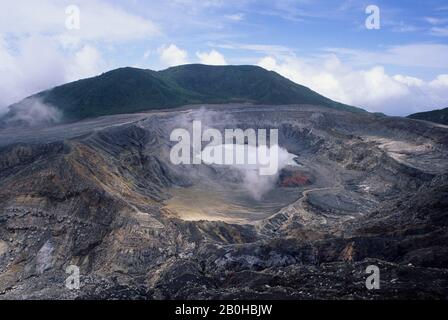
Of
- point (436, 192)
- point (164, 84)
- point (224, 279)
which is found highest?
point (164, 84)

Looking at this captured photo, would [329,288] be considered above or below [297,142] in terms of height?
below

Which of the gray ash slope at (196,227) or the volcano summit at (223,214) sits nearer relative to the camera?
the gray ash slope at (196,227)

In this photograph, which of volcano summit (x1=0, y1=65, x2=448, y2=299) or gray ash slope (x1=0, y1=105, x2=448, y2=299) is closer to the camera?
gray ash slope (x1=0, y1=105, x2=448, y2=299)

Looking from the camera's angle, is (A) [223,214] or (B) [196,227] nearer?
(B) [196,227]

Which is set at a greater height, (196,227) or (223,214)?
(196,227)
